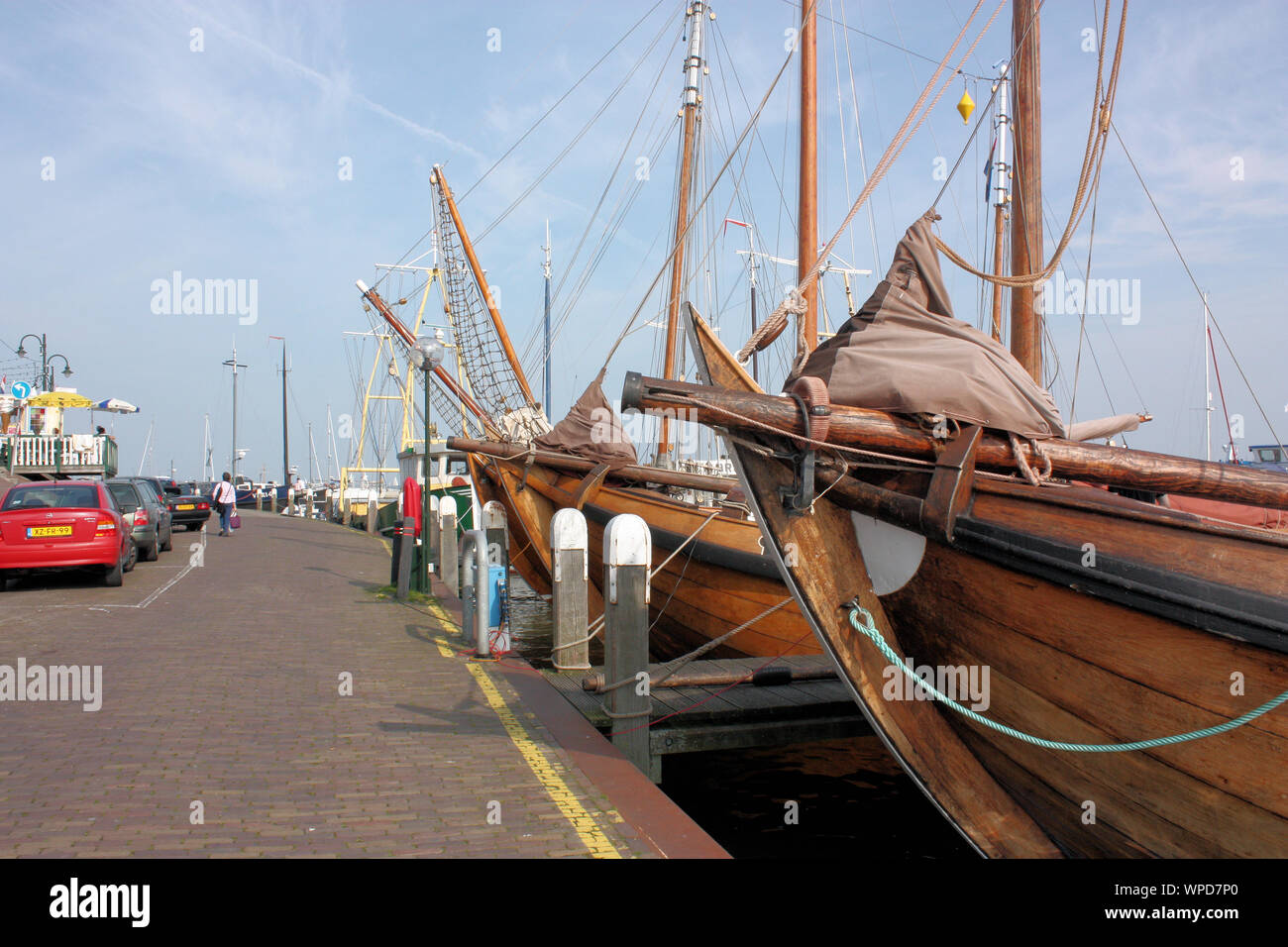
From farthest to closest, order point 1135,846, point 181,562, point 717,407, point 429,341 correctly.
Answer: point 181,562, point 429,341, point 717,407, point 1135,846

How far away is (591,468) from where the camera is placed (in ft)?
A: 43.0

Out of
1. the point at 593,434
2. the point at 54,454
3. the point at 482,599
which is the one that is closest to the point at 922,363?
the point at 482,599

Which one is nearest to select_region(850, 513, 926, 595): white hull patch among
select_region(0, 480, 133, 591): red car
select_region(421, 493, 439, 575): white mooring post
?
select_region(421, 493, 439, 575): white mooring post

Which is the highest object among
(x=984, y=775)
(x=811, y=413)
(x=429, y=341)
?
(x=429, y=341)

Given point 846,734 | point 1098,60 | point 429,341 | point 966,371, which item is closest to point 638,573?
point 846,734

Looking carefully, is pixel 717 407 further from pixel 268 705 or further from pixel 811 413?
pixel 268 705

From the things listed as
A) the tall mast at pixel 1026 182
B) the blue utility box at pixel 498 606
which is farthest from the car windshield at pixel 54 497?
the tall mast at pixel 1026 182

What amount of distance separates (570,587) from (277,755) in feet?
10.5

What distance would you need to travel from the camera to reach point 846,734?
7172mm

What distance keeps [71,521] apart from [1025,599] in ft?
41.5

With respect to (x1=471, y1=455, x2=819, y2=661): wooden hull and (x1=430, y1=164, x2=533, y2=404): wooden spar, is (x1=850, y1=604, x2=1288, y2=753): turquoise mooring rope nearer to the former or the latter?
(x1=471, y1=455, x2=819, y2=661): wooden hull

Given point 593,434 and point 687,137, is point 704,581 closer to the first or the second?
point 593,434

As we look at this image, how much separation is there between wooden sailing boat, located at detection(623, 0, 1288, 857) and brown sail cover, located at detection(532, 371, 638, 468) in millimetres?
7675

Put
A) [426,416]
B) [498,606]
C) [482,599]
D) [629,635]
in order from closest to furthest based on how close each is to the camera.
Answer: [629,635], [482,599], [498,606], [426,416]
